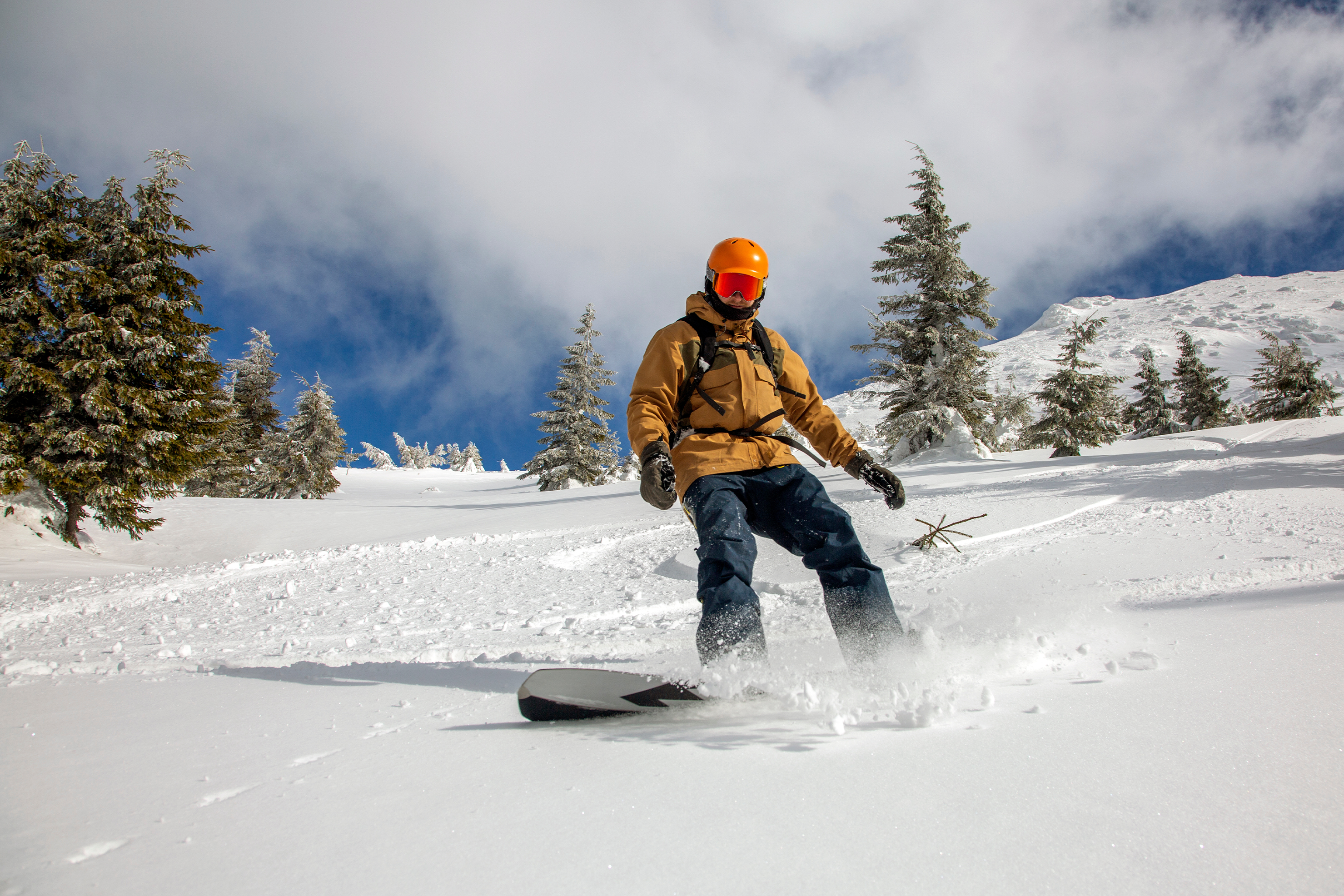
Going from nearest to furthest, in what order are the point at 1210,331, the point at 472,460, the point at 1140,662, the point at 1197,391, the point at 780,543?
the point at 1140,662 → the point at 780,543 → the point at 1197,391 → the point at 472,460 → the point at 1210,331

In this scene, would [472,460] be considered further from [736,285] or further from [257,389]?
[736,285]

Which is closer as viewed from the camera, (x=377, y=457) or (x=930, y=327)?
(x=930, y=327)

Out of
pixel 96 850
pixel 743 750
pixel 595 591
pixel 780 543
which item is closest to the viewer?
pixel 96 850

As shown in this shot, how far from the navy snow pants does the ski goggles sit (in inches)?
37.1

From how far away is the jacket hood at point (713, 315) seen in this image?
9.87 ft

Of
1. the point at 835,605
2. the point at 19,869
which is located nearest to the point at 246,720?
the point at 19,869

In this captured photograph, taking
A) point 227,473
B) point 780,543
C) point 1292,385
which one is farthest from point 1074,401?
point 227,473

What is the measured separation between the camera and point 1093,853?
3.01 ft

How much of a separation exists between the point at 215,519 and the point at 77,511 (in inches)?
80.8

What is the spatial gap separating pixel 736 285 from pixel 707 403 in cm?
67

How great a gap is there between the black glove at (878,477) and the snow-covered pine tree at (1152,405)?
37.7 meters

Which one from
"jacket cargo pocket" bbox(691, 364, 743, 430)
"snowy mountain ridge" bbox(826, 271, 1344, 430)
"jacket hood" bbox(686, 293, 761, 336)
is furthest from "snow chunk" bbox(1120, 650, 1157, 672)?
"snowy mountain ridge" bbox(826, 271, 1344, 430)

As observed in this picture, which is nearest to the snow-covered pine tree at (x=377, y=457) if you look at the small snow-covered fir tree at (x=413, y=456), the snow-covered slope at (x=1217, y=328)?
the small snow-covered fir tree at (x=413, y=456)

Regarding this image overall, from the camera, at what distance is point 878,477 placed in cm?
307
